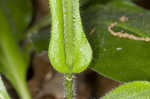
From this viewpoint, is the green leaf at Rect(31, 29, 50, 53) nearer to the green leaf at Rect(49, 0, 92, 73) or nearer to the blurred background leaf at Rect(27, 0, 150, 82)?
the blurred background leaf at Rect(27, 0, 150, 82)

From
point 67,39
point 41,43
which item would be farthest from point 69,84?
point 41,43

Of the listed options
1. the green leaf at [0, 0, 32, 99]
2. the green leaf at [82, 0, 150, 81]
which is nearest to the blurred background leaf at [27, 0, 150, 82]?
the green leaf at [82, 0, 150, 81]

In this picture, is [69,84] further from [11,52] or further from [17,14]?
[17,14]

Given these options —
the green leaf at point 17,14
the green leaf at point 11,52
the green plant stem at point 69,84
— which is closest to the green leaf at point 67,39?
the green plant stem at point 69,84

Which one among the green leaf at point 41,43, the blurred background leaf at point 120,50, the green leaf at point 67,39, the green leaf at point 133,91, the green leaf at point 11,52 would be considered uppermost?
the green leaf at point 67,39

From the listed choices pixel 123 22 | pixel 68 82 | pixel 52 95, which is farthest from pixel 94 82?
pixel 68 82

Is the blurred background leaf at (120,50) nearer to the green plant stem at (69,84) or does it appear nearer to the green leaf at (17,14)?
the green plant stem at (69,84)
